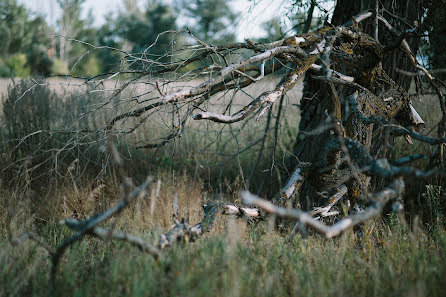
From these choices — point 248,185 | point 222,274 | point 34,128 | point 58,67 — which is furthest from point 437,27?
point 58,67

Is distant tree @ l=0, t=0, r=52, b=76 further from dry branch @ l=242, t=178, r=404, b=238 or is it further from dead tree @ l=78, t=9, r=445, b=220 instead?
dry branch @ l=242, t=178, r=404, b=238

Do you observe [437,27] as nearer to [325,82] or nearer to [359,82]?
[359,82]

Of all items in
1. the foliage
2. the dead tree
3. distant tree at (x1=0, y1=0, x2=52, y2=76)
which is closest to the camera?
the dead tree

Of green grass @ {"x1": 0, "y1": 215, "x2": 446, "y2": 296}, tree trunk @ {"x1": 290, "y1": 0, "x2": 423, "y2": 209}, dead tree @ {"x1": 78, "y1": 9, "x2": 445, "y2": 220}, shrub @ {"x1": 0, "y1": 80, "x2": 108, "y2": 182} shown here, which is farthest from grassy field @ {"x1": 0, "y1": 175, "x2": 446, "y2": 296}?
shrub @ {"x1": 0, "y1": 80, "x2": 108, "y2": 182}

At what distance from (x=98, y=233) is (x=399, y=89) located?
2880 mm

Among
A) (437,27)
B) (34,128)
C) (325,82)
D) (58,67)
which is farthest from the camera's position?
(58,67)

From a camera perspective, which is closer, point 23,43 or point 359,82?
point 359,82

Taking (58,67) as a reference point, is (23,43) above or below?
above

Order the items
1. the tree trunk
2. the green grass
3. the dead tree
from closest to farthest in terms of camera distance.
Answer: the green grass
the dead tree
the tree trunk

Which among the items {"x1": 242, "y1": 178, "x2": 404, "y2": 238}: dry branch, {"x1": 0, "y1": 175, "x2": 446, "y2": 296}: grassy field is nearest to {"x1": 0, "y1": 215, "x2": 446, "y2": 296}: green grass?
{"x1": 0, "y1": 175, "x2": 446, "y2": 296}: grassy field

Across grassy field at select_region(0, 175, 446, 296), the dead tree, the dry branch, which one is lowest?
grassy field at select_region(0, 175, 446, 296)

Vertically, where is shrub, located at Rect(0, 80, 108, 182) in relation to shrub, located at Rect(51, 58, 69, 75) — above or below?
below

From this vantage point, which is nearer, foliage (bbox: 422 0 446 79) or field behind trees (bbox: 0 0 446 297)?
field behind trees (bbox: 0 0 446 297)

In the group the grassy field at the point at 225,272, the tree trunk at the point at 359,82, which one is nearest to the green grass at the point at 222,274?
the grassy field at the point at 225,272
